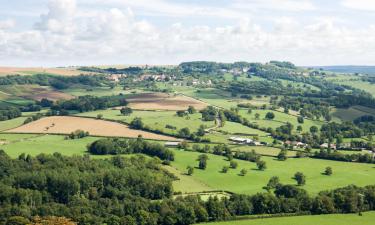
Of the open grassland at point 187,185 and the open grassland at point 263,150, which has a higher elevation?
the open grassland at point 263,150

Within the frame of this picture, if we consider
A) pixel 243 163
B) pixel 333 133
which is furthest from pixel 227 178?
pixel 333 133

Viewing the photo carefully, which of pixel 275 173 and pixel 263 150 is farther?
pixel 263 150

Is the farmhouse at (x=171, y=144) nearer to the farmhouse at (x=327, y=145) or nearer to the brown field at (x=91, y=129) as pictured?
the brown field at (x=91, y=129)

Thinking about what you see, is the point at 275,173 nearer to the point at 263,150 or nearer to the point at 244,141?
the point at 263,150

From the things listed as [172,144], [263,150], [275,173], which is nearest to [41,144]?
[172,144]

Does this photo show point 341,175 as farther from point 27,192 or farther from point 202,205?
point 27,192

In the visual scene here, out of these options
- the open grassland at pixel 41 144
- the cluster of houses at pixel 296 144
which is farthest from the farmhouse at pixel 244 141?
the open grassland at pixel 41 144

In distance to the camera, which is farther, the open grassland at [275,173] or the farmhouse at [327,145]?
the farmhouse at [327,145]
